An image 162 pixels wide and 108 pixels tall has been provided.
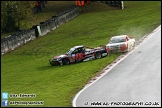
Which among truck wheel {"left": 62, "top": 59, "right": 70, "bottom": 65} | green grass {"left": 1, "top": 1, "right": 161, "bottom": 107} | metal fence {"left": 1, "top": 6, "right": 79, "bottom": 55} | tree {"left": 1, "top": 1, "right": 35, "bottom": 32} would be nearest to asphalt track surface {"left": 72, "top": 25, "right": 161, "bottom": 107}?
green grass {"left": 1, "top": 1, "right": 161, "bottom": 107}

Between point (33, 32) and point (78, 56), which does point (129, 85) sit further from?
point (33, 32)

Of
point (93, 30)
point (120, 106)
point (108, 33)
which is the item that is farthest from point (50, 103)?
point (93, 30)

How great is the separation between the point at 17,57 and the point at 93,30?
1039cm

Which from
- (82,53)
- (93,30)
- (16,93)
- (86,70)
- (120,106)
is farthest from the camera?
(93,30)

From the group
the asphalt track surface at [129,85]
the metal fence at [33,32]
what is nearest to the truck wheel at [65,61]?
the asphalt track surface at [129,85]

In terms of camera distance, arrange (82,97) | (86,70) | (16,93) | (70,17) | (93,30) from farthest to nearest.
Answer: (70,17)
(93,30)
(86,70)
(16,93)
(82,97)

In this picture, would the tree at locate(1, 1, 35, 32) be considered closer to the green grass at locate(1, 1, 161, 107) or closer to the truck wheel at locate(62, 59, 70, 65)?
the green grass at locate(1, 1, 161, 107)

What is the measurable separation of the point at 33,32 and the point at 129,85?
2488 centimetres

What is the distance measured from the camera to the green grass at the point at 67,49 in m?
22.2

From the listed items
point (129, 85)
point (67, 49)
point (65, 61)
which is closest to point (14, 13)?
point (67, 49)

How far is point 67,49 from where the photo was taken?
34.6m

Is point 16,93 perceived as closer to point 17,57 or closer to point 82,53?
point 82,53

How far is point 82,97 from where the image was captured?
19.5 m

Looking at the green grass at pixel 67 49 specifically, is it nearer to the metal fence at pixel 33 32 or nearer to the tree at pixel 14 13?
the metal fence at pixel 33 32
